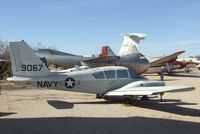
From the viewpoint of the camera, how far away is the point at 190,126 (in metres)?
10.6

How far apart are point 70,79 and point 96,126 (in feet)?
20.8

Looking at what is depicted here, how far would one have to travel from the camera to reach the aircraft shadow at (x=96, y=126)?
9719 mm

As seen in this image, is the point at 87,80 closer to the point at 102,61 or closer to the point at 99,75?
the point at 99,75

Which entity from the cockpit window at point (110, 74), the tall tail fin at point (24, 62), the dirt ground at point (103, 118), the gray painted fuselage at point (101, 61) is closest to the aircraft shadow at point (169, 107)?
the dirt ground at point (103, 118)

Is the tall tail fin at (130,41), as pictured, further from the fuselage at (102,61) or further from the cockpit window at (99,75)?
the cockpit window at (99,75)

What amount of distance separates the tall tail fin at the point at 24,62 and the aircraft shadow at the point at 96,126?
485 cm

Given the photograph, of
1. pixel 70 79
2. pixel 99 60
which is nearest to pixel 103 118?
pixel 70 79

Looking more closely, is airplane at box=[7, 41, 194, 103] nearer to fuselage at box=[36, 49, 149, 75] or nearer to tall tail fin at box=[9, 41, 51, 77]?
tall tail fin at box=[9, 41, 51, 77]

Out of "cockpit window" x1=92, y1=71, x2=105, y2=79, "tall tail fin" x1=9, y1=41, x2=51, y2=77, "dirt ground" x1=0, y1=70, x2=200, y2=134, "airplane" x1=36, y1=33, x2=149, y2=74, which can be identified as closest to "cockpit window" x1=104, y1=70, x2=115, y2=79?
"cockpit window" x1=92, y1=71, x2=105, y2=79

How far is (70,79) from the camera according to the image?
16.6 m

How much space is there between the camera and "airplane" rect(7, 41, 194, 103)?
1617cm

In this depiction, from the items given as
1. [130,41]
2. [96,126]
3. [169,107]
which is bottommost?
[96,126]

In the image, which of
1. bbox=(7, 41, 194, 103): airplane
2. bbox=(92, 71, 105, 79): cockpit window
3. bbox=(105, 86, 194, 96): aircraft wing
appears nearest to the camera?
bbox=(105, 86, 194, 96): aircraft wing

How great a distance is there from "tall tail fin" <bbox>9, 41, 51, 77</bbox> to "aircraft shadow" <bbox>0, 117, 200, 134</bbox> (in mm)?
4851
